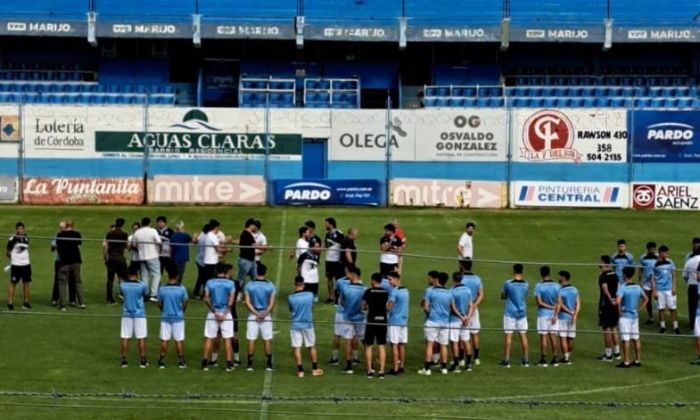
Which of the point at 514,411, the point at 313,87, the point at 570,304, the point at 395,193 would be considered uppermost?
the point at 313,87

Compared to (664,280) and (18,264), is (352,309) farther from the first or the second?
(18,264)

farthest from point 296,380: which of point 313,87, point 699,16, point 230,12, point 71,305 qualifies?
point 699,16

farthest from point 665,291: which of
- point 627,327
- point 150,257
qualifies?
point 150,257

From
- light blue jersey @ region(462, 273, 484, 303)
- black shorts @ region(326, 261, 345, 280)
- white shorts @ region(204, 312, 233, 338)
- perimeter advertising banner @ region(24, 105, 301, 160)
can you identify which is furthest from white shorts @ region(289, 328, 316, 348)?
perimeter advertising banner @ region(24, 105, 301, 160)

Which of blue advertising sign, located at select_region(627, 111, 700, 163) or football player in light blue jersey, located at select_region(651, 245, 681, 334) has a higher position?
blue advertising sign, located at select_region(627, 111, 700, 163)

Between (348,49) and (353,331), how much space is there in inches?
1462

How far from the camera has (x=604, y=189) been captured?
42.2 metres

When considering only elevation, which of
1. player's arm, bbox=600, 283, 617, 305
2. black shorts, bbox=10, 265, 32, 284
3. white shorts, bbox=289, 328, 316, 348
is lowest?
white shorts, bbox=289, 328, 316, 348

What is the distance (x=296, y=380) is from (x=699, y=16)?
4278 cm

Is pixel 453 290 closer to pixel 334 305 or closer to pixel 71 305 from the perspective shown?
pixel 334 305

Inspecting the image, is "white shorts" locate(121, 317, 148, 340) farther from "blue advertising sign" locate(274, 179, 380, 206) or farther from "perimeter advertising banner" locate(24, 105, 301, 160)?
"perimeter advertising banner" locate(24, 105, 301, 160)

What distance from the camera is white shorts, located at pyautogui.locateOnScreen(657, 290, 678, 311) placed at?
21422 millimetres

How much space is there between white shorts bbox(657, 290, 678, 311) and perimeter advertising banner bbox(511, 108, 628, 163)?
858 inches

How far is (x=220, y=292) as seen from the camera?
17859 millimetres
